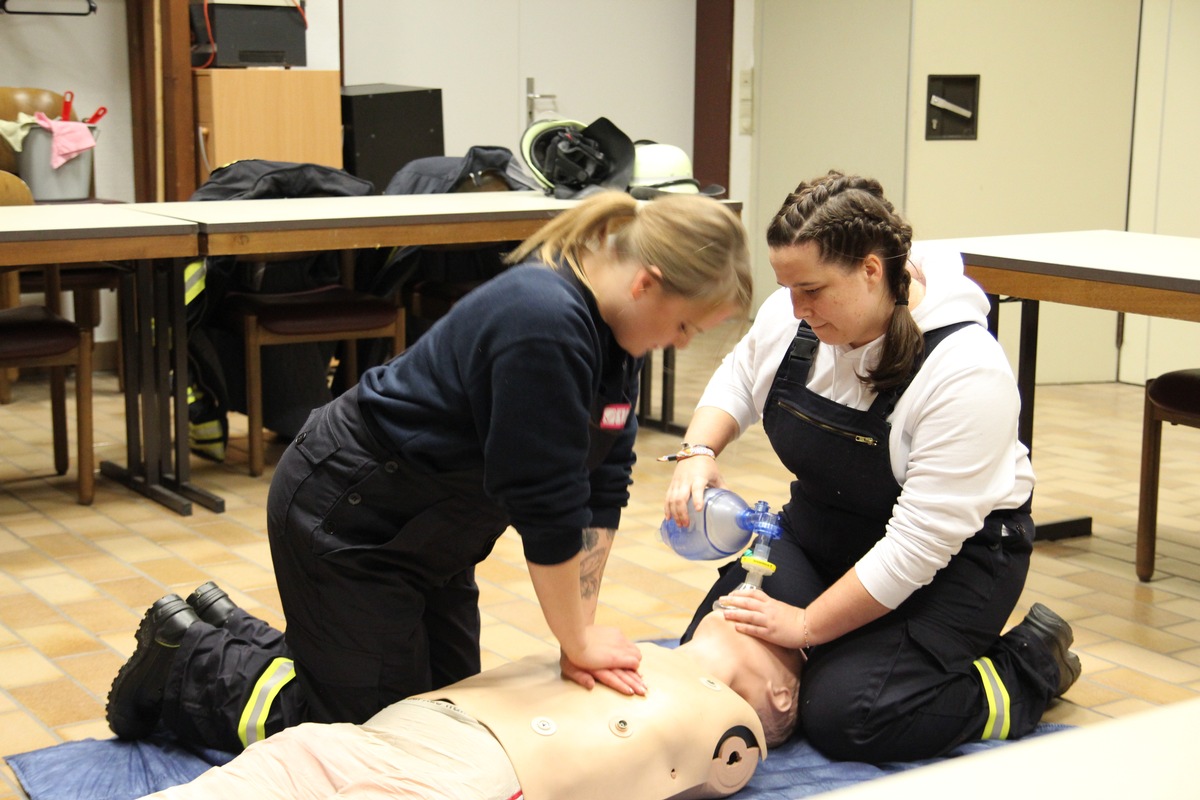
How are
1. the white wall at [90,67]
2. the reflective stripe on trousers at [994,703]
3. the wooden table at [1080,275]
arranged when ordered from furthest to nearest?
1. the white wall at [90,67]
2. the wooden table at [1080,275]
3. the reflective stripe on trousers at [994,703]

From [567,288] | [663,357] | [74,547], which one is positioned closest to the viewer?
[567,288]

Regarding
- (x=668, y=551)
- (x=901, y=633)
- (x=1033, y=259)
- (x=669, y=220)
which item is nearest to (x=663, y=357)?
(x=668, y=551)

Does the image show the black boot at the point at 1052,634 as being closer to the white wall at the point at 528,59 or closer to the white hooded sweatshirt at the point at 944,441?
the white hooded sweatshirt at the point at 944,441

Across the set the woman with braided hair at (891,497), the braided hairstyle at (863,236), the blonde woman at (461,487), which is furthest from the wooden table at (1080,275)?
the blonde woman at (461,487)

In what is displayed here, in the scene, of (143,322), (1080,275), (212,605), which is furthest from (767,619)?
(143,322)

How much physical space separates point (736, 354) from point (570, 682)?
89cm

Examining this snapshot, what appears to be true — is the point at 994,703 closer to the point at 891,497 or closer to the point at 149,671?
the point at 891,497

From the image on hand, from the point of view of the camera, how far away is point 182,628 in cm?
231

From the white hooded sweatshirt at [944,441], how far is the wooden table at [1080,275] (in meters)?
0.68

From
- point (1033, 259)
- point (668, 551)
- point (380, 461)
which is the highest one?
point (1033, 259)

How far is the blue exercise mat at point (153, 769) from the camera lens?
219cm

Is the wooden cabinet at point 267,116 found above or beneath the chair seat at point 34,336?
above

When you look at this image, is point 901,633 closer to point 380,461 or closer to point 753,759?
point 753,759

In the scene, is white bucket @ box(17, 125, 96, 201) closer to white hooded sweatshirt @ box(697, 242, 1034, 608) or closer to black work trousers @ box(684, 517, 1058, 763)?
white hooded sweatshirt @ box(697, 242, 1034, 608)
